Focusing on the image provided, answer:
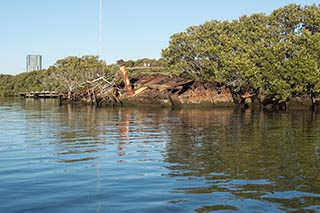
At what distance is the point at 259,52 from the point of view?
66875mm

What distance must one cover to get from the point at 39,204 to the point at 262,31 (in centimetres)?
6542

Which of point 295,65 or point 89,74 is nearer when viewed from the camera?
point 295,65

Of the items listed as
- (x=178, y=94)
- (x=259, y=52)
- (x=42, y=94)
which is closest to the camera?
(x=259, y=52)

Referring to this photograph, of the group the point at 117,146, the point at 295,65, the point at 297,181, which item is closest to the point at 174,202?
the point at 297,181

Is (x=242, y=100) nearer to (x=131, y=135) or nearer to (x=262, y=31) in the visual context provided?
(x=262, y=31)

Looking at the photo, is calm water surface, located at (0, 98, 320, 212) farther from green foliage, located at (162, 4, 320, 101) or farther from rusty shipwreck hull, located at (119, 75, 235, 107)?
rusty shipwreck hull, located at (119, 75, 235, 107)

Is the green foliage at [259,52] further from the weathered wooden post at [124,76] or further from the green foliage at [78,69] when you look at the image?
the green foliage at [78,69]

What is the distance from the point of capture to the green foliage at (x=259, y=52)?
59.8m

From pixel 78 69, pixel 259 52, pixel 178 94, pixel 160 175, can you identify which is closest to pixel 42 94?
pixel 78 69

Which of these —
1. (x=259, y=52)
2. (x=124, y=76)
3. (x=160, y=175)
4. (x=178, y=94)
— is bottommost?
(x=160, y=175)

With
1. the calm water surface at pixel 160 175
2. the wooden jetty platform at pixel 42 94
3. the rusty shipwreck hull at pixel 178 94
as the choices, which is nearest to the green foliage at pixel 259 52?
the rusty shipwreck hull at pixel 178 94

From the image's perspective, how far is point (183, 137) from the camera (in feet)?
80.5

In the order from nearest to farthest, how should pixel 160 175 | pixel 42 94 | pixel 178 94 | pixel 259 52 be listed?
pixel 160 175 < pixel 259 52 < pixel 178 94 < pixel 42 94

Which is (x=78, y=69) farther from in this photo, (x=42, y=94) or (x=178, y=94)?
(x=178, y=94)
